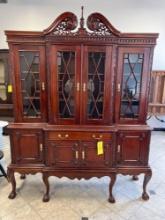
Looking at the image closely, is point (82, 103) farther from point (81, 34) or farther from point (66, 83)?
point (81, 34)

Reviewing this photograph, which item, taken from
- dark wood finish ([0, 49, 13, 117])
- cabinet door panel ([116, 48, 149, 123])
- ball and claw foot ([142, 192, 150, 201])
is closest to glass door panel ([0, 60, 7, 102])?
dark wood finish ([0, 49, 13, 117])

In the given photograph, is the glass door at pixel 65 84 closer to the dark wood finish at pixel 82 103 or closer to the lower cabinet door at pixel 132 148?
the dark wood finish at pixel 82 103

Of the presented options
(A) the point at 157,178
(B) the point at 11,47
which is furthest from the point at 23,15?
(A) the point at 157,178

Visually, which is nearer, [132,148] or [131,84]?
[131,84]

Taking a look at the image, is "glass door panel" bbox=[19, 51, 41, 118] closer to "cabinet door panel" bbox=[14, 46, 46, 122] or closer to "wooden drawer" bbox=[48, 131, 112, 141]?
"cabinet door panel" bbox=[14, 46, 46, 122]

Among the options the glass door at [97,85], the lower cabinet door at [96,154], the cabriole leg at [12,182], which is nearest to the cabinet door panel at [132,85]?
the glass door at [97,85]

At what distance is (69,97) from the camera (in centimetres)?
221

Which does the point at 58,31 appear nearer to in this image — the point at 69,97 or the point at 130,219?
the point at 69,97

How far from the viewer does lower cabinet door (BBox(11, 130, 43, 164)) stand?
2266 millimetres

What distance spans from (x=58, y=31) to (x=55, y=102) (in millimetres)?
718

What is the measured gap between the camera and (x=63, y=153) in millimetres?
2287

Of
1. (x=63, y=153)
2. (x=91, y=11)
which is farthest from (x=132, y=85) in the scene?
(x=91, y=11)

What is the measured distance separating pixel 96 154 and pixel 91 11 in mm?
3156

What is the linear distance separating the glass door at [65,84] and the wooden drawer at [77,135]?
4.8 inches
